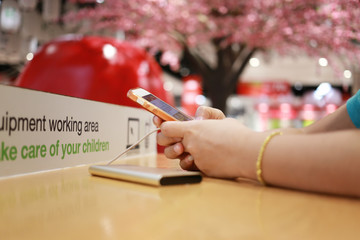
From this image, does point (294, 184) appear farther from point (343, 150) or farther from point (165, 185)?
point (165, 185)

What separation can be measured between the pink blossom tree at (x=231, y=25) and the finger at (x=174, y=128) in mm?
1024

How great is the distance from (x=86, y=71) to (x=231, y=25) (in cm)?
88

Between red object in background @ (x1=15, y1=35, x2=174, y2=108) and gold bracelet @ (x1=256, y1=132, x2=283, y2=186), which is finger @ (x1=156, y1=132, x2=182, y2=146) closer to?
gold bracelet @ (x1=256, y1=132, x2=283, y2=186)

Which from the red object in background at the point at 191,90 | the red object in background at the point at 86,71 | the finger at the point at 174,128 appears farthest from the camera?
the red object in background at the point at 191,90

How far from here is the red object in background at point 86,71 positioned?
4.76 feet

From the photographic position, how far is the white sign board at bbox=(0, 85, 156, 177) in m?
0.67

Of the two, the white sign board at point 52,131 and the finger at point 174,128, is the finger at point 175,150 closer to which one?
the finger at point 174,128

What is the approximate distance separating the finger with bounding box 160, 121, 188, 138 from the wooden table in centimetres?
13

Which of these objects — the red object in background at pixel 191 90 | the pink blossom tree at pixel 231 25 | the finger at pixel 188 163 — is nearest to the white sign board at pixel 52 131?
the finger at pixel 188 163

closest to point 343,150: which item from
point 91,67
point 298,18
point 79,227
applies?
point 79,227

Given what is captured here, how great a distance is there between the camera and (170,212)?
1.34ft

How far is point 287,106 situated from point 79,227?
385 inches

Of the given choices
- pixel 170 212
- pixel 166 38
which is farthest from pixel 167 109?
pixel 166 38

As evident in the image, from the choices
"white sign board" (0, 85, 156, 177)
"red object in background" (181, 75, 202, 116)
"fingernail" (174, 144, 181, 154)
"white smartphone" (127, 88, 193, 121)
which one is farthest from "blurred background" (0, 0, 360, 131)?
"red object in background" (181, 75, 202, 116)
